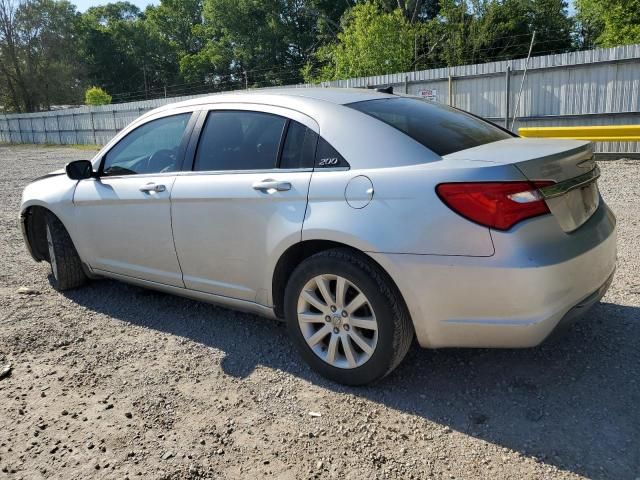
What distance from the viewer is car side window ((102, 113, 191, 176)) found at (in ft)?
12.7

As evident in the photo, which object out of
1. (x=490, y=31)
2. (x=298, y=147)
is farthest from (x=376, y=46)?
(x=298, y=147)

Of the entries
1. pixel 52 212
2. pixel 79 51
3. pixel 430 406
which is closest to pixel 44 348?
pixel 52 212

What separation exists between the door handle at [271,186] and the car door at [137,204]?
2.65 ft

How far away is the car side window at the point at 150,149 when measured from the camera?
3857 millimetres

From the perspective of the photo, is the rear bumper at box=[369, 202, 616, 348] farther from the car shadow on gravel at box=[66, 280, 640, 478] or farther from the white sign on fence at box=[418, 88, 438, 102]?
the white sign on fence at box=[418, 88, 438, 102]

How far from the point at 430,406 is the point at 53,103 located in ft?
207

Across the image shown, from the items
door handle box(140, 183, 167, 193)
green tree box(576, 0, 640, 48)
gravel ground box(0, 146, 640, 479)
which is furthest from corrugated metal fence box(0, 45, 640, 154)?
green tree box(576, 0, 640, 48)

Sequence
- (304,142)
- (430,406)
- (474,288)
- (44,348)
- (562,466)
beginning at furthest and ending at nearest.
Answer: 1. (44,348)
2. (304,142)
3. (430,406)
4. (474,288)
5. (562,466)

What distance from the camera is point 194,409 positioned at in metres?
2.95

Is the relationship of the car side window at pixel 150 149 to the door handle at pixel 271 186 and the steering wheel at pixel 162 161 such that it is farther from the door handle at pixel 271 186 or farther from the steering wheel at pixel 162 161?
the door handle at pixel 271 186

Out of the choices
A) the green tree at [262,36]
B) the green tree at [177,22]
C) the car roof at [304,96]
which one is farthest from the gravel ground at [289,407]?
the green tree at [177,22]

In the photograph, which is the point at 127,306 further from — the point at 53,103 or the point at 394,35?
the point at 53,103

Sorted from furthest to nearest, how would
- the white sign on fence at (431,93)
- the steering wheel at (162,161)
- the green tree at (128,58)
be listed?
the green tree at (128,58)
the white sign on fence at (431,93)
the steering wheel at (162,161)

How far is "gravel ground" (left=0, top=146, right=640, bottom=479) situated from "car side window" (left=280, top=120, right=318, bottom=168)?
1.23 m
